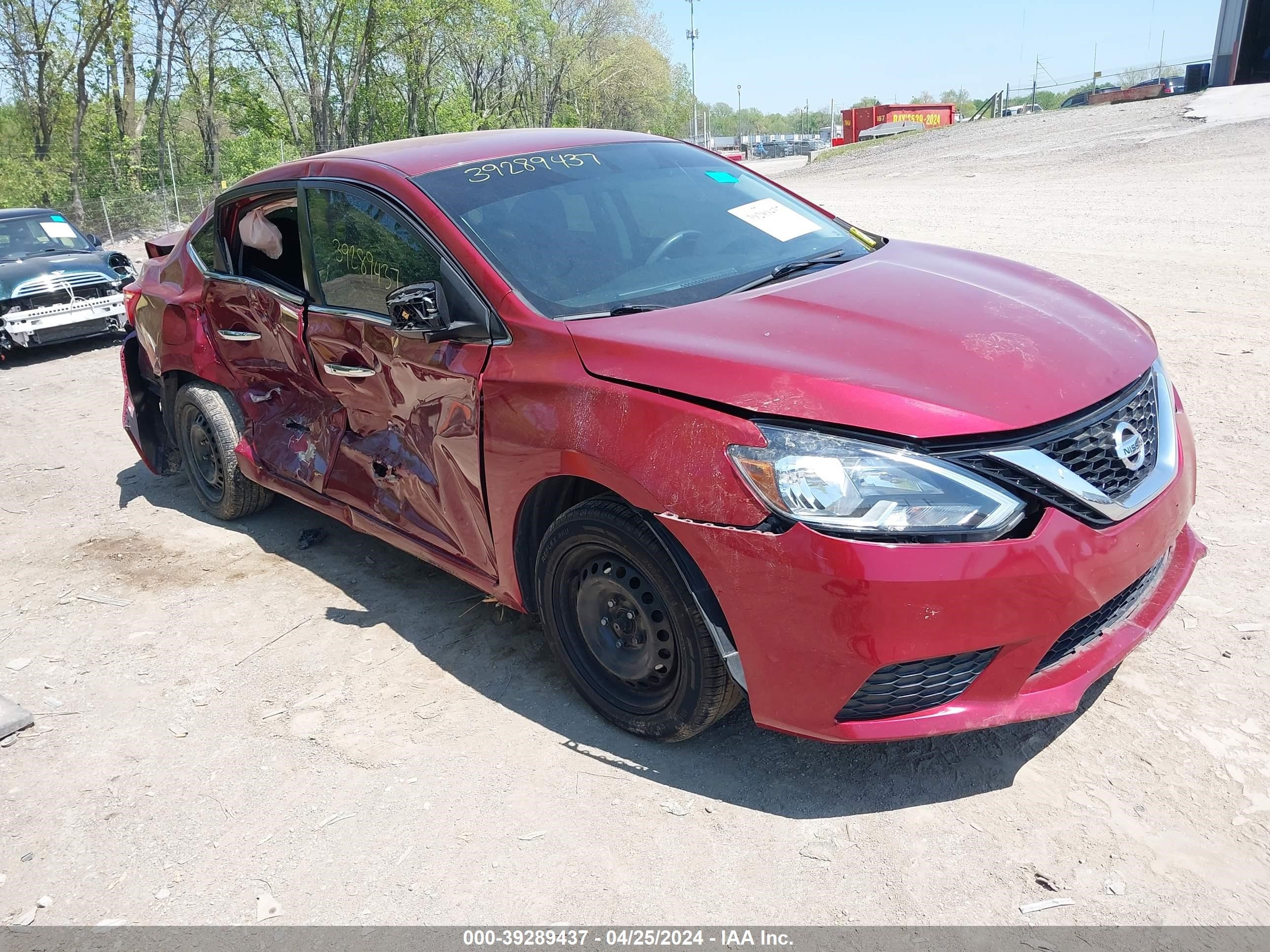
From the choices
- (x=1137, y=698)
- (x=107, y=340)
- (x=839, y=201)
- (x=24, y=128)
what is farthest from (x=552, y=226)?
(x=24, y=128)

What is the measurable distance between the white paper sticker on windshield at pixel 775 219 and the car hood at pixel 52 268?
9.82m

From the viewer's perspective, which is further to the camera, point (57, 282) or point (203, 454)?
point (57, 282)

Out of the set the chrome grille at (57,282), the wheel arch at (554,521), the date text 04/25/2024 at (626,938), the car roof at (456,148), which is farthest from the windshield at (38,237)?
the date text 04/25/2024 at (626,938)

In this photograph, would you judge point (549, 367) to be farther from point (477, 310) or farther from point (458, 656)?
point (458, 656)

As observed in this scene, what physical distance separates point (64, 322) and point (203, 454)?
22.2 feet

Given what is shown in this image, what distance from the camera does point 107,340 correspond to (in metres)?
12.0

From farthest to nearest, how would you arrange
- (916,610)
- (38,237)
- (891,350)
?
(38,237) < (891,350) < (916,610)

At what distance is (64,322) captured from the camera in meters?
10.8

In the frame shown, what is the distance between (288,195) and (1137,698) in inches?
152

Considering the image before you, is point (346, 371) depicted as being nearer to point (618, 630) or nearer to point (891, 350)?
point (618, 630)

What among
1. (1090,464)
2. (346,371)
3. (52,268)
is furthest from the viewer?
(52,268)

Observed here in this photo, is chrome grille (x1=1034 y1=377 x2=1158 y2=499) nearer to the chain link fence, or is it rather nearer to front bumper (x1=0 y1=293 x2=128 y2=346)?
A: front bumper (x1=0 y1=293 x2=128 y2=346)

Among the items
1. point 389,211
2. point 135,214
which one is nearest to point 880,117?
point 135,214

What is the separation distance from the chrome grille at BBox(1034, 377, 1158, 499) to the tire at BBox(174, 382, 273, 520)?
12.9ft
